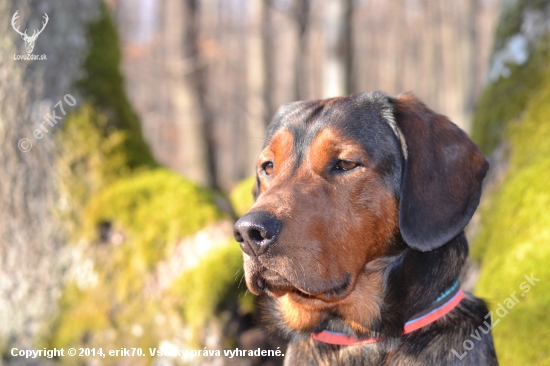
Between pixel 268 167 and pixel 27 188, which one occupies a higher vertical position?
pixel 268 167

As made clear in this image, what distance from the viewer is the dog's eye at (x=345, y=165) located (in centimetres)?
331

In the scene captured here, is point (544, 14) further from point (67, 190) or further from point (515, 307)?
point (67, 190)

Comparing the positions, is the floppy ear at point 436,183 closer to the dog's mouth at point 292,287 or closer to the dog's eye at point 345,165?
the dog's eye at point 345,165

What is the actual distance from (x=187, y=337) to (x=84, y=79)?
321 cm

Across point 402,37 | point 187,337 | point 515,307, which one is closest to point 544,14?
point 515,307

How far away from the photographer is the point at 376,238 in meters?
3.29

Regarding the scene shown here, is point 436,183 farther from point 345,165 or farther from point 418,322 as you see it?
point 418,322

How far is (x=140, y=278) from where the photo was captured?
565 cm

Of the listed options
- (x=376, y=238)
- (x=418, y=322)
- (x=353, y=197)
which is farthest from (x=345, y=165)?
(x=418, y=322)

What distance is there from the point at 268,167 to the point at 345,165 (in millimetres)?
658

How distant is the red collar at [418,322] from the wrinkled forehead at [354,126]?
33.6 inches

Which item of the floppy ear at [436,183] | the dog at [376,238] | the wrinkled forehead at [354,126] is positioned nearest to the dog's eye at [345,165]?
the dog at [376,238]

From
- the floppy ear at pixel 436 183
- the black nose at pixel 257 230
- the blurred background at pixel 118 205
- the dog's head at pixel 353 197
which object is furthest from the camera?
the blurred background at pixel 118 205

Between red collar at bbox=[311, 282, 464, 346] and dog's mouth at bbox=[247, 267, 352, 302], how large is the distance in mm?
317
